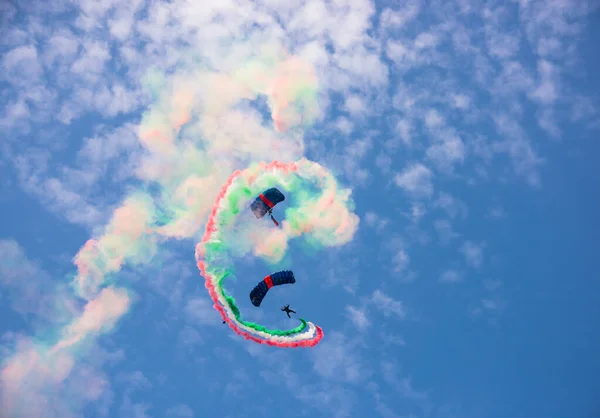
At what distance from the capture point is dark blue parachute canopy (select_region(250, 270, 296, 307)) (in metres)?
38.8

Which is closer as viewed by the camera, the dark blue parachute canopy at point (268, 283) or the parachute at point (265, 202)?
the dark blue parachute canopy at point (268, 283)

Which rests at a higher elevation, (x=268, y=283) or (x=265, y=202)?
(x=265, y=202)

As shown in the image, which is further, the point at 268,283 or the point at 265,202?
the point at 265,202

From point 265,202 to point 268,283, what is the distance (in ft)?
21.6

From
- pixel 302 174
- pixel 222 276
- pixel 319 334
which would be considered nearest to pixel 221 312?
pixel 222 276

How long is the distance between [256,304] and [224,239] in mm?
5791

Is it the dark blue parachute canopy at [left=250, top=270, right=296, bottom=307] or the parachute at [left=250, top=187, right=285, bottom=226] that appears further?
the parachute at [left=250, top=187, right=285, bottom=226]

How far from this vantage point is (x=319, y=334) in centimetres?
4231

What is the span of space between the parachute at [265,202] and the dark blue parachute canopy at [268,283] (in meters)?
4.99

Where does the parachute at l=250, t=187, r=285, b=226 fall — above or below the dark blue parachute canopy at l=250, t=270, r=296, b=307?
above

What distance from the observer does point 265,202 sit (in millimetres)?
40281

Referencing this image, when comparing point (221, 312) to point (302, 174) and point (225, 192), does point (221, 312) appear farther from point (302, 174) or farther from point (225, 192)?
point (302, 174)

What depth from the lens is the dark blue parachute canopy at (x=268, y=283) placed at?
38781mm

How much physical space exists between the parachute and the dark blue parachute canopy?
4.99 m
